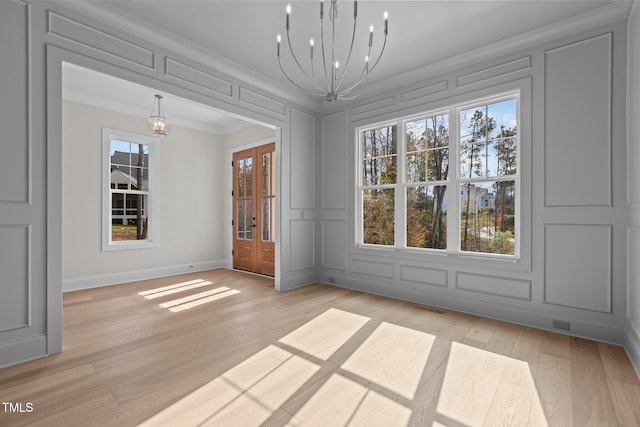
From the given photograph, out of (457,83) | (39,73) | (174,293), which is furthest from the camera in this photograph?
(174,293)

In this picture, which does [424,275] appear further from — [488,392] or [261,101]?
[261,101]

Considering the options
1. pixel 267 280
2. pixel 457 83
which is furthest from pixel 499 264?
pixel 267 280

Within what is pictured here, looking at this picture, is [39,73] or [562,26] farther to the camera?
[562,26]

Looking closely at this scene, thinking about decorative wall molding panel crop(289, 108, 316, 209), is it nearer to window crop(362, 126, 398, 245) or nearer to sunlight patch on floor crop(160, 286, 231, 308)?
window crop(362, 126, 398, 245)

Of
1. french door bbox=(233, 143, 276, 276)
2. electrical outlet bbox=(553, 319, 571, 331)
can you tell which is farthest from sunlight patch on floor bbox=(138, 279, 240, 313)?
electrical outlet bbox=(553, 319, 571, 331)

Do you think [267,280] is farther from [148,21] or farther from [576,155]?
[576,155]

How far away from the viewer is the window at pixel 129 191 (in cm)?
494

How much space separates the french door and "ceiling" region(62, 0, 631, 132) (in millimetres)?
2448

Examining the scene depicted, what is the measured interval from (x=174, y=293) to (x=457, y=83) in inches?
187

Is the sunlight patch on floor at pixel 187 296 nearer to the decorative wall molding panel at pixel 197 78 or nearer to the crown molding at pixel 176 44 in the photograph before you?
the decorative wall molding panel at pixel 197 78

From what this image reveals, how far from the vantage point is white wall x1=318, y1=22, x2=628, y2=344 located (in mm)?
2707

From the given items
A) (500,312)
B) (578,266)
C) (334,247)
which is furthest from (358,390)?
(334,247)

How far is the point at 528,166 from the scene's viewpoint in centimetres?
313

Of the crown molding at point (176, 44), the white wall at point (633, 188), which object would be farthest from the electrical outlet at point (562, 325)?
the crown molding at point (176, 44)
